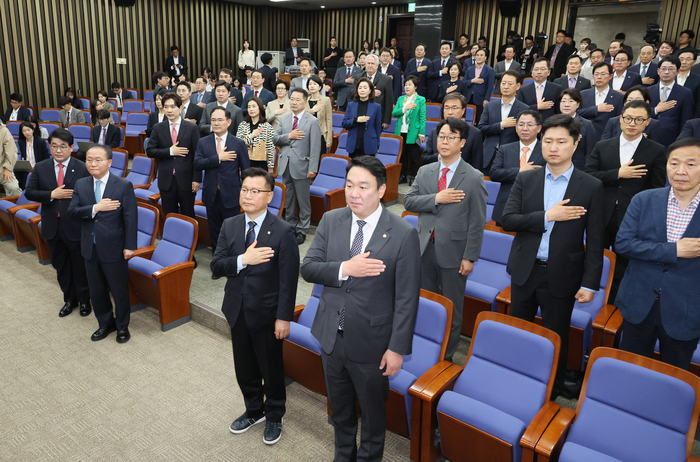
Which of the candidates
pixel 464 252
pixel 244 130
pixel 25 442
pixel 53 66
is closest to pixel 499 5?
pixel 244 130

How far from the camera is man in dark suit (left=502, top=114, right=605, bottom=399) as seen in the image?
219 cm

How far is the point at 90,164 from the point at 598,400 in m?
3.19

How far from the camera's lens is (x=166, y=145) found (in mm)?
4262

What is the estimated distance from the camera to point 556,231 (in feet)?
7.37

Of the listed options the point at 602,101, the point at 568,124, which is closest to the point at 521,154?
the point at 568,124

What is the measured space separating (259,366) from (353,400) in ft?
1.99

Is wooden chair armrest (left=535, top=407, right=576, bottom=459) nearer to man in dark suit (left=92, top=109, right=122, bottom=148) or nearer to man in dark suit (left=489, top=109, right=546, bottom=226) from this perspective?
man in dark suit (left=489, top=109, right=546, bottom=226)

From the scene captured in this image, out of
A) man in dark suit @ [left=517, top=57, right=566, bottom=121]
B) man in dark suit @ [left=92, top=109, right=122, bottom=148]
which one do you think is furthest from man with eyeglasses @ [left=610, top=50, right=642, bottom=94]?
man in dark suit @ [left=92, top=109, right=122, bottom=148]

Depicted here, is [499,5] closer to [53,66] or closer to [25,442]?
[53,66]

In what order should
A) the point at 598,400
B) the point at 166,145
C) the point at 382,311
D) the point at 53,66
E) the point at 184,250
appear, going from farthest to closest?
the point at 53,66
the point at 166,145
the point at 184,250
the point at 598,400
the point at 382,311

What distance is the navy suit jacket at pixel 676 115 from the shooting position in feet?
14.9

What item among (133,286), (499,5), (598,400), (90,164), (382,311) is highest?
(499,5)

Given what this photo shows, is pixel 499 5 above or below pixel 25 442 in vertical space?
above

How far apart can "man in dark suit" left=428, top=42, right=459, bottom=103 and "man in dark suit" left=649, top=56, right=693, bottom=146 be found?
289cm
